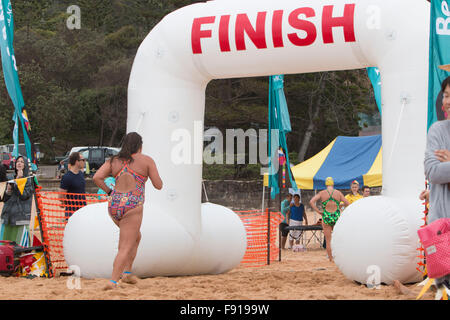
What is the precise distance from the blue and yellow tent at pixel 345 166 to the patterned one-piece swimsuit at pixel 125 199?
8.69 m

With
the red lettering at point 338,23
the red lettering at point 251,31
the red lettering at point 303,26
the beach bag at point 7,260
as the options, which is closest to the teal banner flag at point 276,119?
the red lettering at point 251,31

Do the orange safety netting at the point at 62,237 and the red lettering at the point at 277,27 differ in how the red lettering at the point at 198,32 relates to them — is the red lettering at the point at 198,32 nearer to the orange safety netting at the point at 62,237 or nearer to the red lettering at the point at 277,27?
the red lettering at the point at 277,27

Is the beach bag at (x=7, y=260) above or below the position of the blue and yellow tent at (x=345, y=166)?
below

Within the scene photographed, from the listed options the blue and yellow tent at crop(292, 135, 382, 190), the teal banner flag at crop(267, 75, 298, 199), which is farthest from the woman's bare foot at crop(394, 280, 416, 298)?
the blue and yellow tent at crop(292, 135, 382, 190)

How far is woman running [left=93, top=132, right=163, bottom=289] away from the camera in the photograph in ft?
17.2

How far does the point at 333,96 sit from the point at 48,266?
21347 millimetres

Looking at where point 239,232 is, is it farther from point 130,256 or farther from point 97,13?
point 97,13

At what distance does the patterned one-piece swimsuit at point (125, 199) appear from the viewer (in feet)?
17.2

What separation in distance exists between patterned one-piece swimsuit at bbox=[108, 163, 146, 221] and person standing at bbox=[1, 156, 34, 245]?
188cm

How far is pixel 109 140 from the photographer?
36125 mm

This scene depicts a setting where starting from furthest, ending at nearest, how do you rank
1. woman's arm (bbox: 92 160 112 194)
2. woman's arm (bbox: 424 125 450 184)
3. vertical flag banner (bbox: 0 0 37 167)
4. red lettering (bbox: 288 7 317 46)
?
vertical flag banner (bbox: 0 0 37 167)
red lettering (bbox: 288 7 317 46)
woman's arm (bbox: 92 160 112 194)
woman's arm (bbox: 424 125 450 184)

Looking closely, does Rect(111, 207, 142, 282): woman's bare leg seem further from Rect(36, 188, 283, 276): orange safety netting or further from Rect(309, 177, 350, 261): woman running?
Rect(309, 177, 350, 261): woman running

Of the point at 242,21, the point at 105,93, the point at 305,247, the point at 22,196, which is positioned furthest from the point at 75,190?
the point at 105,93

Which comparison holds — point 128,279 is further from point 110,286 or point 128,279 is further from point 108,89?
point 108,89
